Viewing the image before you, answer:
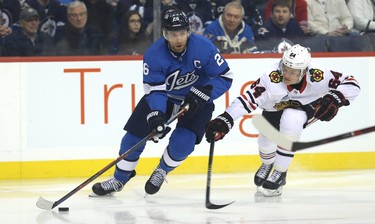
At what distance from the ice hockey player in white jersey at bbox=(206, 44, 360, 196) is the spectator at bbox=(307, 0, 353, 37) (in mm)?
1904

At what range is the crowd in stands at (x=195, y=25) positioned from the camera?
7.04m

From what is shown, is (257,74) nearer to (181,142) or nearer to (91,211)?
(181,142)

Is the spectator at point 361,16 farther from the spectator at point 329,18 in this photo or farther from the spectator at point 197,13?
the spectator at point 197,13

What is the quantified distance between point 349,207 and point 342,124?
6.65 ft

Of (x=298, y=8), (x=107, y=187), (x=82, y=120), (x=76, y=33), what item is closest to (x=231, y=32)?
(x=298, y=8)

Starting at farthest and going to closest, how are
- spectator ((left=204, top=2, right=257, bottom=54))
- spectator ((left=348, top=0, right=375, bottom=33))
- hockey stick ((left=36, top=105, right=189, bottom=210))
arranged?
spectator ((left=348, top=0, right=375, bottom=33)) → spectator ((left=204, top=2, right=257, bottom=54)) → hockey stick ((left=36, top=105, right=189, bottom=210))

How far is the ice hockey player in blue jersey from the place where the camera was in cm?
540

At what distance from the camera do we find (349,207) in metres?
5.30

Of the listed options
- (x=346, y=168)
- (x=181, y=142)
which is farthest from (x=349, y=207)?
(x=346, y=168)

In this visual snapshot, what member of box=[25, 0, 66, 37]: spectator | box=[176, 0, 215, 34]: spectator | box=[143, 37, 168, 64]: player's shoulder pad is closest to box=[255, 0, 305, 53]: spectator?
box=[176, 0, 215, 34]: spectator

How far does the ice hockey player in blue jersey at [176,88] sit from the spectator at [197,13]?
1.65m

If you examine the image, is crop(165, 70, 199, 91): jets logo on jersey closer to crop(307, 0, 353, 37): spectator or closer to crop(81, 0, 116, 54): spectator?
crop(81, 0, 116, 54): spectator

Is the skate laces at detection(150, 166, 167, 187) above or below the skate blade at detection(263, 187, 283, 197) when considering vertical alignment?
above

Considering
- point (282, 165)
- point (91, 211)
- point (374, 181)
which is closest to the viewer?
point (91, 211)
